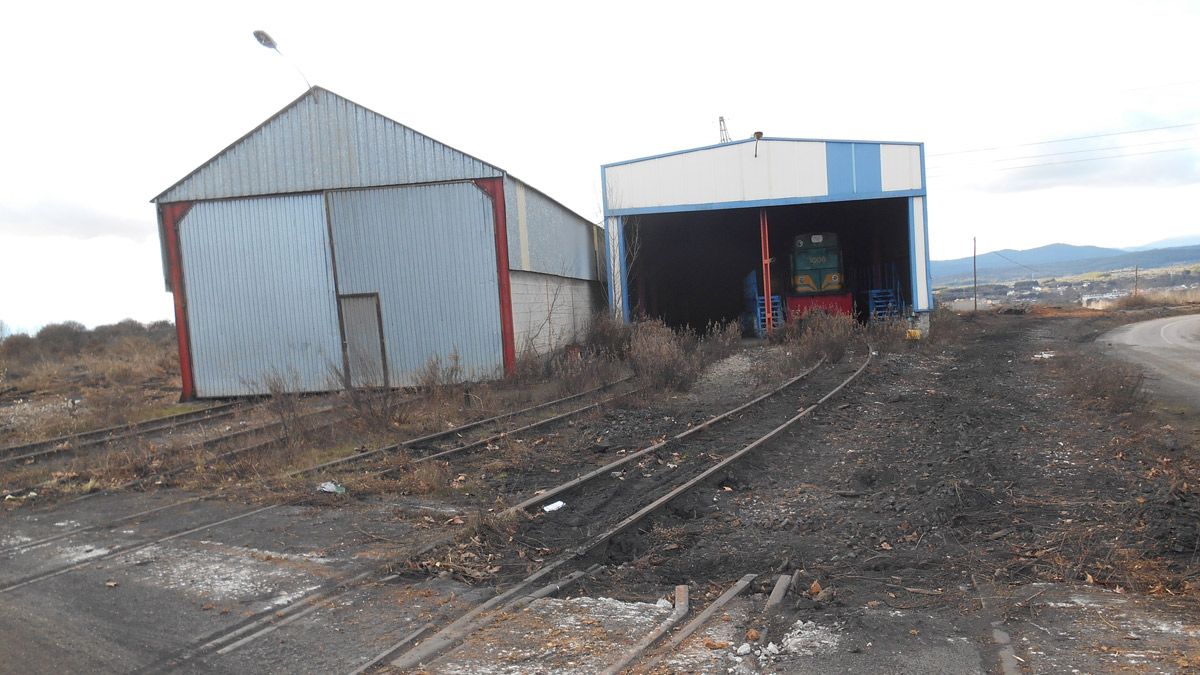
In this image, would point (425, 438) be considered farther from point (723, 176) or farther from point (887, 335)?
point (723, 176)

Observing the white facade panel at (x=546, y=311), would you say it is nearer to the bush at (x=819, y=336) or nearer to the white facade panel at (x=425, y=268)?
the white facade panel at (x=425, y=268)

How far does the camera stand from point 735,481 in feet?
26.4

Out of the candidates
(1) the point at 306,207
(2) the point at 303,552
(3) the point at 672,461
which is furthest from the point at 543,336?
(2) the point at 303,552

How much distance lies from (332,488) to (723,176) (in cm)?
1969

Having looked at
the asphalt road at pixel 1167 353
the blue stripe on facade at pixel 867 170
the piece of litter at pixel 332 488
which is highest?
the blue stripe on facade at pixel 867 170

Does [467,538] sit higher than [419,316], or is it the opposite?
[419,316]

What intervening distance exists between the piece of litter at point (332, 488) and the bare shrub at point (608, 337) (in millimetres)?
12310

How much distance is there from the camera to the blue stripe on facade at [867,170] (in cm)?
2436

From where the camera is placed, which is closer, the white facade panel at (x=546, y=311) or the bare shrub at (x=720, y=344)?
the white facade panel at (x=546, y=311)

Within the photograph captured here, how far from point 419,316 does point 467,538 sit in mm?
12091

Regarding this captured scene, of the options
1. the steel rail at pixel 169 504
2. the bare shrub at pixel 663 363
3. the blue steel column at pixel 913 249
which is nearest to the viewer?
the steel rail at pixel 169 504

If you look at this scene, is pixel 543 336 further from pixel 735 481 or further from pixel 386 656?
pixel 386 656

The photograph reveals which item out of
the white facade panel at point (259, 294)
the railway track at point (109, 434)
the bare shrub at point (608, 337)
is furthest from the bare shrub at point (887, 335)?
the railway track at point (109, 434)

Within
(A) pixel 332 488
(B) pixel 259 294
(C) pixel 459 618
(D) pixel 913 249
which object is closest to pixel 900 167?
(D) pixel 913 249
